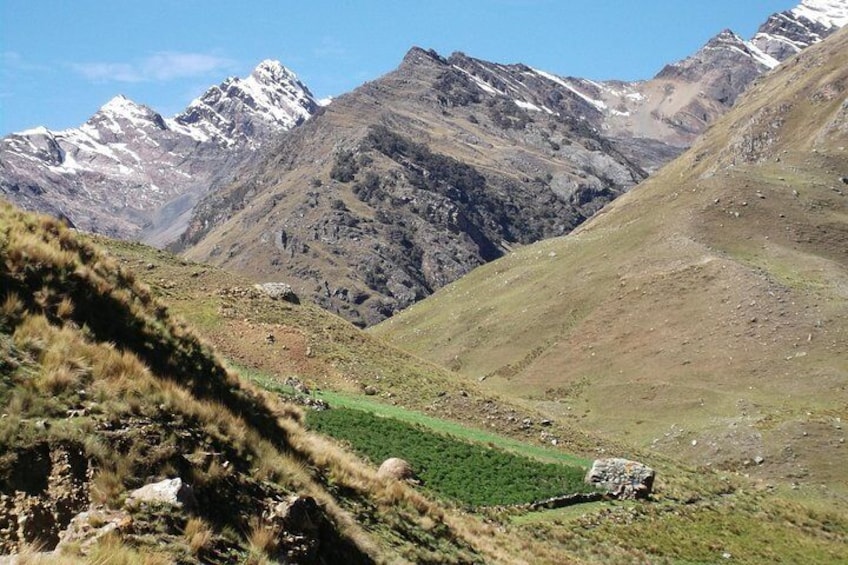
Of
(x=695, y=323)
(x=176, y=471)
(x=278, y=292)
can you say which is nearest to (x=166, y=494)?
(x=176, y=471)

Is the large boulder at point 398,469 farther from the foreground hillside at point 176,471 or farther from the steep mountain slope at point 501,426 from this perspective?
the steep mountain slope at point 501,426

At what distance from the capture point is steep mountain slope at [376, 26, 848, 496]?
2116 inches

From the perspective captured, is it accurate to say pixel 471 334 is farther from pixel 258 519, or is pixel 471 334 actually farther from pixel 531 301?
pixel 258 519

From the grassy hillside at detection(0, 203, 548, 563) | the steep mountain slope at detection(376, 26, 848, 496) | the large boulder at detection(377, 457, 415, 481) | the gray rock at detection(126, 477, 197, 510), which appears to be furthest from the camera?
the steep mountain slope at detection(376, 26, 848, 496)

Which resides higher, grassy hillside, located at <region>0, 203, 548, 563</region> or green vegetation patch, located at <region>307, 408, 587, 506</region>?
grassy hillside, located at <region>0, 203, 548, 563</region>

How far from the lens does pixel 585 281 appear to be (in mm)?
86062

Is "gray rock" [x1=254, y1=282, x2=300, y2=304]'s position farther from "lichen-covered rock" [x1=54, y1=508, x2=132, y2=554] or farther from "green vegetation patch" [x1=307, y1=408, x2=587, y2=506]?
Answer: "lichen-covered rock" [x1=54, y1=508, x2=132, y2=554]

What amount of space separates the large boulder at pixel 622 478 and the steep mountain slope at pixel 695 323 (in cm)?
1698

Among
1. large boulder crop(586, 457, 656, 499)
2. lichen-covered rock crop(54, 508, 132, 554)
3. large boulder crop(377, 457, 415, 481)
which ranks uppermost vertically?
lichen-covered rock crop(54, 508, 132, 554)

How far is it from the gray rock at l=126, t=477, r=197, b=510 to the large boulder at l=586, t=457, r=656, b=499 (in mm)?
26115

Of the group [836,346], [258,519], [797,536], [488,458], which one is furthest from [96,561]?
[836,346]

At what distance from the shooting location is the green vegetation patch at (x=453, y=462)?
27.6 meters

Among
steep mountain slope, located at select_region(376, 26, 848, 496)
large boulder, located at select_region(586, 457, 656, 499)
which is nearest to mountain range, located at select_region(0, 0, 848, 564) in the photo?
large boulder, located at select_region(586, 457, 656, 499)

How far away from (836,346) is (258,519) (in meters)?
62.0
